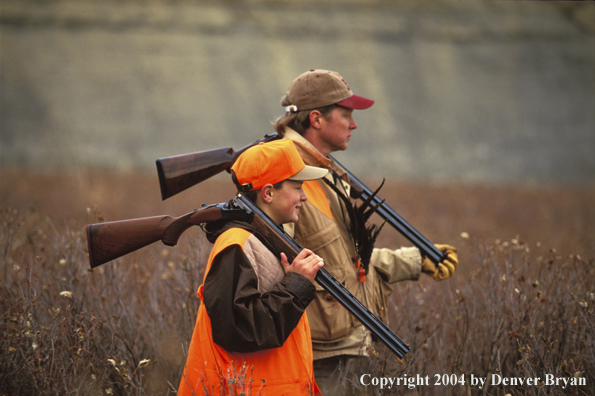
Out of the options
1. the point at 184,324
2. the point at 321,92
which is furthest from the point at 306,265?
the point at 184,324

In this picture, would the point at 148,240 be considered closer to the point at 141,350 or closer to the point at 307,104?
the point at 307,104

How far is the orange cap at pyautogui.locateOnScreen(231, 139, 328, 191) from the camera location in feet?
7.62

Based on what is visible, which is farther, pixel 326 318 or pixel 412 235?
pixel 412 235

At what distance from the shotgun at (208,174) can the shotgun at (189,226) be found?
2.03 ft

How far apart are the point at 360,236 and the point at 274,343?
36.1 inches

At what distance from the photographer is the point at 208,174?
3238 mm

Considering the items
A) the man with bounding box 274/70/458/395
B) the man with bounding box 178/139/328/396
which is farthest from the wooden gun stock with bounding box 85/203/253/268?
the man with bounding box 274/70/458/395

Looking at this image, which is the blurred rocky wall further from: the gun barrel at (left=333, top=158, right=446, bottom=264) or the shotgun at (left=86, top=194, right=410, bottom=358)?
the shotgun at (left=86, top=194, right=410, bottom=358)

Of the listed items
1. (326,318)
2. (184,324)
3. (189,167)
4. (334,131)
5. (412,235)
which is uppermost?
(334,131)

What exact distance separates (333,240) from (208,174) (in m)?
0.92

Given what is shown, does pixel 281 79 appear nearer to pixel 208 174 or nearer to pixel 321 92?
pixel 208 174

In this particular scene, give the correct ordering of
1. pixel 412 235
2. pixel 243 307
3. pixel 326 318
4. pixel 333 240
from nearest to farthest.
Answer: pixel 243 307
pixel 326 318
pixel 333 240
pixel 412 235

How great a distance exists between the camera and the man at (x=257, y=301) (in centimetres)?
206

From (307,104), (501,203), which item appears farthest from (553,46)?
(307,104)
